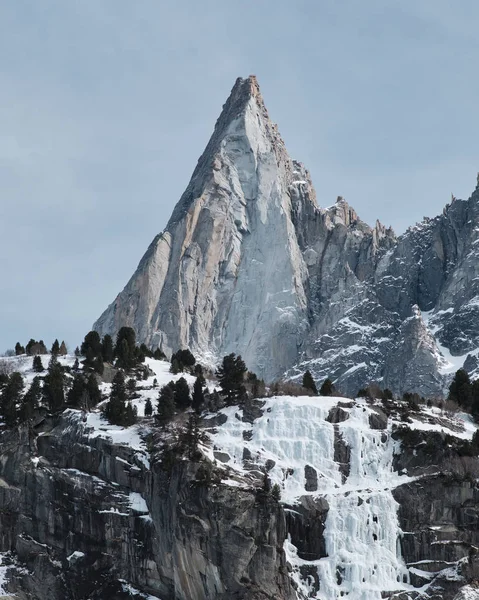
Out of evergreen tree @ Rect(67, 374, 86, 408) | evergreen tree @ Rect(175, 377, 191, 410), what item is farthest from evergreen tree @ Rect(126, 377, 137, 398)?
evergreen tree @ Rect(67, 374, 86, 408)

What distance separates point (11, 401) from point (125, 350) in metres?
21.9

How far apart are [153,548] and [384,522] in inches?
746

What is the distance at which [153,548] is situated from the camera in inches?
4131

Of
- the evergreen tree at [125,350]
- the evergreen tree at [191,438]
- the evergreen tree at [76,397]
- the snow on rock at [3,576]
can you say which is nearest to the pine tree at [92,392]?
the evergreen tree at [76,397]

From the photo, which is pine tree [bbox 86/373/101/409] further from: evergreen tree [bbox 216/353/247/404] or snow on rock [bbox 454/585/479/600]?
snow on rock [bbox 454/585/479/600]

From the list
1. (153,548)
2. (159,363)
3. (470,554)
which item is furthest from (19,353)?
(470,554)

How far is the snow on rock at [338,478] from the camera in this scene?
104062 mm

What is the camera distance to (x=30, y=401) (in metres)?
117

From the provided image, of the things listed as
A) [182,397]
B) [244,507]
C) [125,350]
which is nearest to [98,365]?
[125,350]

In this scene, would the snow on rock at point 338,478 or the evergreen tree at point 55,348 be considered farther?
the evergreen tree at point 55,348

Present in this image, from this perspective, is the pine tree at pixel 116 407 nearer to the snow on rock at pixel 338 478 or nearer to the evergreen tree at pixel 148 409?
the evergreen tree at pixel 148 409

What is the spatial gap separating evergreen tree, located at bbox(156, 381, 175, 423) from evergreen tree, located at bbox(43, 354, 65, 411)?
8.89 meters

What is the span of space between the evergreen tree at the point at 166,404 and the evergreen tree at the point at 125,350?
1429cm

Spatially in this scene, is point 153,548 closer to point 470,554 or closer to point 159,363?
point 470,554
